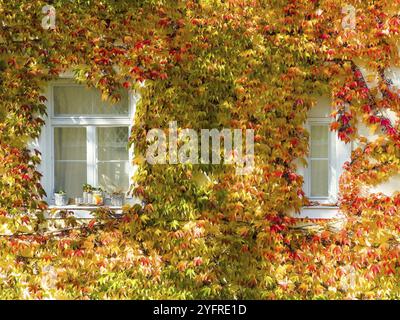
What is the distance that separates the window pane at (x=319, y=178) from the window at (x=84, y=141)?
5.69ft

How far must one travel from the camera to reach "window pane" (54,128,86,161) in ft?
15.3

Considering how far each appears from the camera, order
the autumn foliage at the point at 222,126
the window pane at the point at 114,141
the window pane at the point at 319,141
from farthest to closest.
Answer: the window pane at the point at 114,141 → the window pane at the point at 319,141 → the autumn foliage at the point at 222,126

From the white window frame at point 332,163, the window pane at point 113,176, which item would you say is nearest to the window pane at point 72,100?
the window pane at point 113,176

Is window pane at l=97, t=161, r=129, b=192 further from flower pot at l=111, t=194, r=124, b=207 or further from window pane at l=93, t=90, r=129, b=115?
window pane at l=93, t=90, r=129, b=115

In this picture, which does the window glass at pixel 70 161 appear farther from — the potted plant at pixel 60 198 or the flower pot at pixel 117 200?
the flower pot at pixel 117 200

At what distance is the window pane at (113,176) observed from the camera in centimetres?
464

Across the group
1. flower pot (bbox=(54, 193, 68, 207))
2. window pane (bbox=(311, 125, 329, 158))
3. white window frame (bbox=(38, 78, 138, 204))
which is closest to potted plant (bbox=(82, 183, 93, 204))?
white window frame (bbox=(38, 78, 138, 204))

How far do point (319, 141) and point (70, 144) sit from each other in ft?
7.81

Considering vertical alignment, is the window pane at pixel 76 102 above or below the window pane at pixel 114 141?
above

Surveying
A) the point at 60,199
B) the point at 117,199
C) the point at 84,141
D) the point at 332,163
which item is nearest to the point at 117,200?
the point at 117,199

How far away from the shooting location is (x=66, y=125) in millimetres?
4613

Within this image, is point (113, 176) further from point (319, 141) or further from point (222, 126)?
point (319, 141)

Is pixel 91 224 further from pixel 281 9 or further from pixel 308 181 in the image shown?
pixel 281 9

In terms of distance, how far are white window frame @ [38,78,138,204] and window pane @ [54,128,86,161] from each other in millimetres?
53
